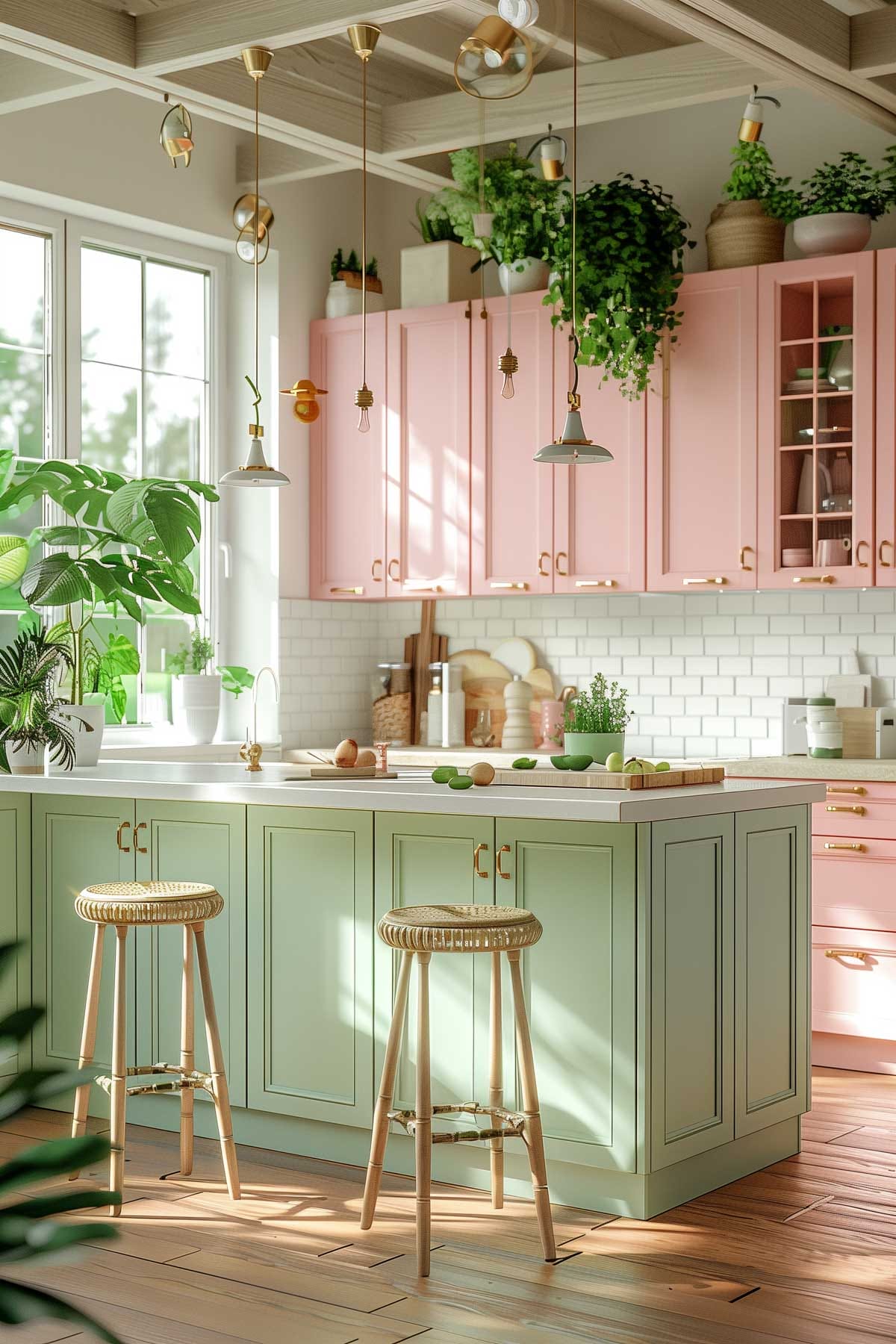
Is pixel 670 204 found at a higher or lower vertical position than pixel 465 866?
higher

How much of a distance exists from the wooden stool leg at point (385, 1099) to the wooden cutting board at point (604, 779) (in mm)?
743

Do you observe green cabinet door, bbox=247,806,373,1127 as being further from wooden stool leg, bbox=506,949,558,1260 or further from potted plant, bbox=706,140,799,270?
potted plant, bbox=706,140,799,270

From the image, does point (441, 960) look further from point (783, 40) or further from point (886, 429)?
point (783, 40)

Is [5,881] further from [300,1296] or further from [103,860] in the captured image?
[300,1296]

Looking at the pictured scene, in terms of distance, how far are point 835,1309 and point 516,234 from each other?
439 cm

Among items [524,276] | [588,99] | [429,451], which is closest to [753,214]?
[588,99]

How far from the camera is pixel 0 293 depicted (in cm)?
584

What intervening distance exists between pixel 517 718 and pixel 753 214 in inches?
89.2

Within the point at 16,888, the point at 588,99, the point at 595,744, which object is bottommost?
the point at 16,888

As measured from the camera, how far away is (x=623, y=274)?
5680mm

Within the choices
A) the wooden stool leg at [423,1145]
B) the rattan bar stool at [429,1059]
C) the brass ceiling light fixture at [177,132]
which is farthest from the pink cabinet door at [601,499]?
the wooden stool leg at [423,1145]

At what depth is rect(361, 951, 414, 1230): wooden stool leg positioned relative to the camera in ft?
11.2

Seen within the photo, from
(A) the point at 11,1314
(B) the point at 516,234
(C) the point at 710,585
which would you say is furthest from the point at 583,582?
(A) the point at 11,1314

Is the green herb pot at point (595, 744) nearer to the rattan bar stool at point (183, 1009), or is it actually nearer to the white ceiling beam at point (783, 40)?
the rattan bar stool at point (183, 1009)
